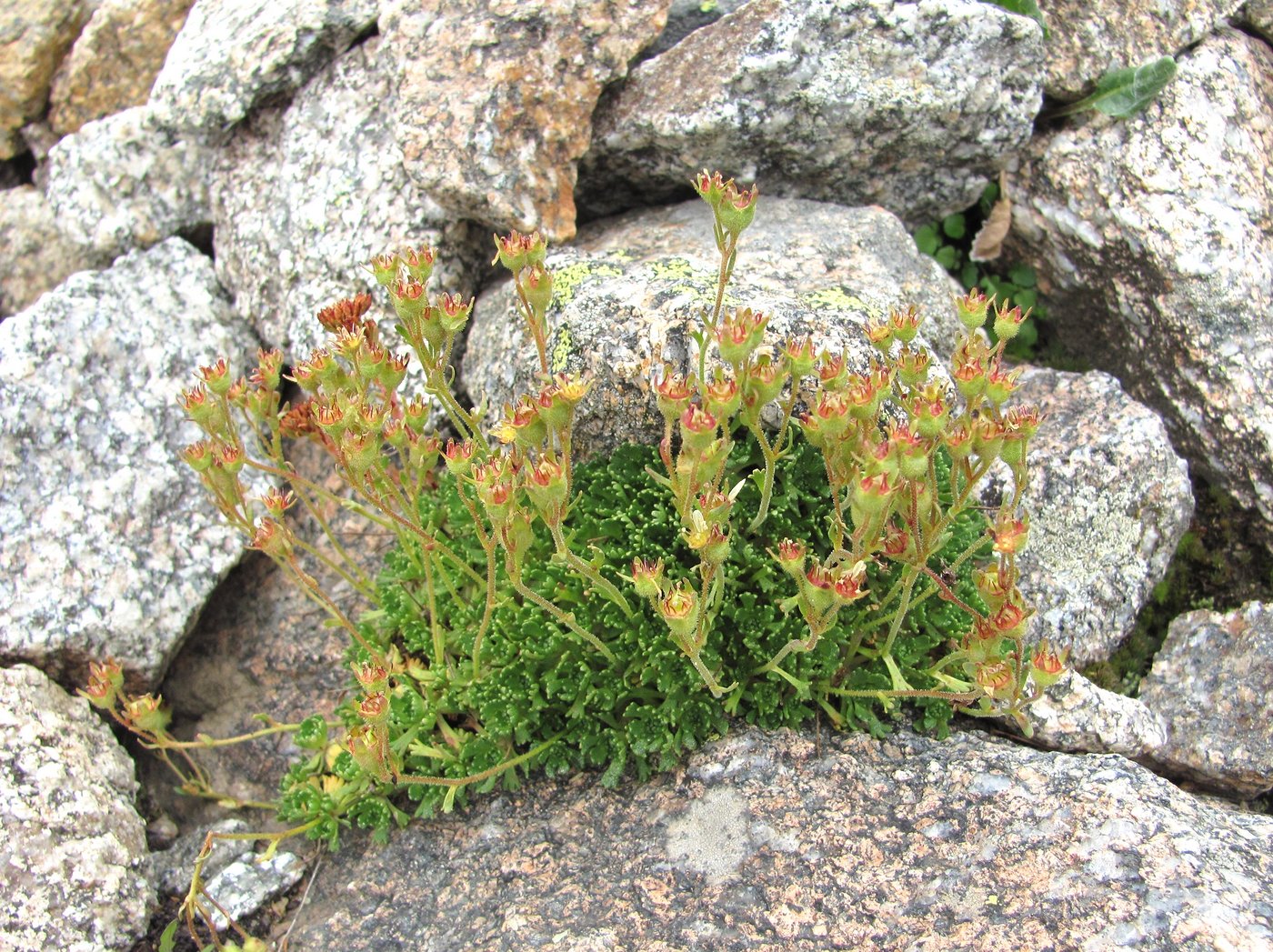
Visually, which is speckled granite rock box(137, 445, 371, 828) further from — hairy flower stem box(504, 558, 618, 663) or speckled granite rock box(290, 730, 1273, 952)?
hairy flower stem box(504, 558, 618, 663)

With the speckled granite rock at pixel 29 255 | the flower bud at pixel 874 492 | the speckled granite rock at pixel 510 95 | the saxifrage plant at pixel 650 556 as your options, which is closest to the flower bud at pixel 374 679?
the saxifrage plant at pixel 650 556

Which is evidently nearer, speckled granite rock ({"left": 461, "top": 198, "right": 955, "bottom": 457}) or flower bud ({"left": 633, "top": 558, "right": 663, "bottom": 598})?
flower bud ({"left": 633, "top": 558, "right": 663, "bottom": 598})

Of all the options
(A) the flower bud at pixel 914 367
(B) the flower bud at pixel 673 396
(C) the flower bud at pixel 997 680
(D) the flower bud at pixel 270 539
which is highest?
(B) the flower bud at pixel 673 396

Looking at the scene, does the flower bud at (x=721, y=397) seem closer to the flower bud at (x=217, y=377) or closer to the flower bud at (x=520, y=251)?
the flower bud at (x=520, y=251)

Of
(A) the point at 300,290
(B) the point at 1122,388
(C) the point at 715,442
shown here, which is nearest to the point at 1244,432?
(B) the point at 1122,388

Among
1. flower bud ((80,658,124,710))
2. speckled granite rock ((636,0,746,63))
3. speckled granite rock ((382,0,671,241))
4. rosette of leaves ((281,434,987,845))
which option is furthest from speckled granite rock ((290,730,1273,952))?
speckled granite rock ((636,0,746,63))

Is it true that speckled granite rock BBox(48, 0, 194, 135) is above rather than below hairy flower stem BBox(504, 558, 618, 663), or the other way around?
above

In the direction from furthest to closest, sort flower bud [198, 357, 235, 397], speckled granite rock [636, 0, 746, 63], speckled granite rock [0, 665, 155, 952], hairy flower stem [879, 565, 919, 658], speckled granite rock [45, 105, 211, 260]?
speckled granite rock [45, 105, 211, 260] < speckled granite rock [636, 0, 746, 63] < flower bud [198, 357, 235, 397] < speckled granite rock [0, 665, 155, 952] < hairy flower stem [879, 565, 919, 658]
